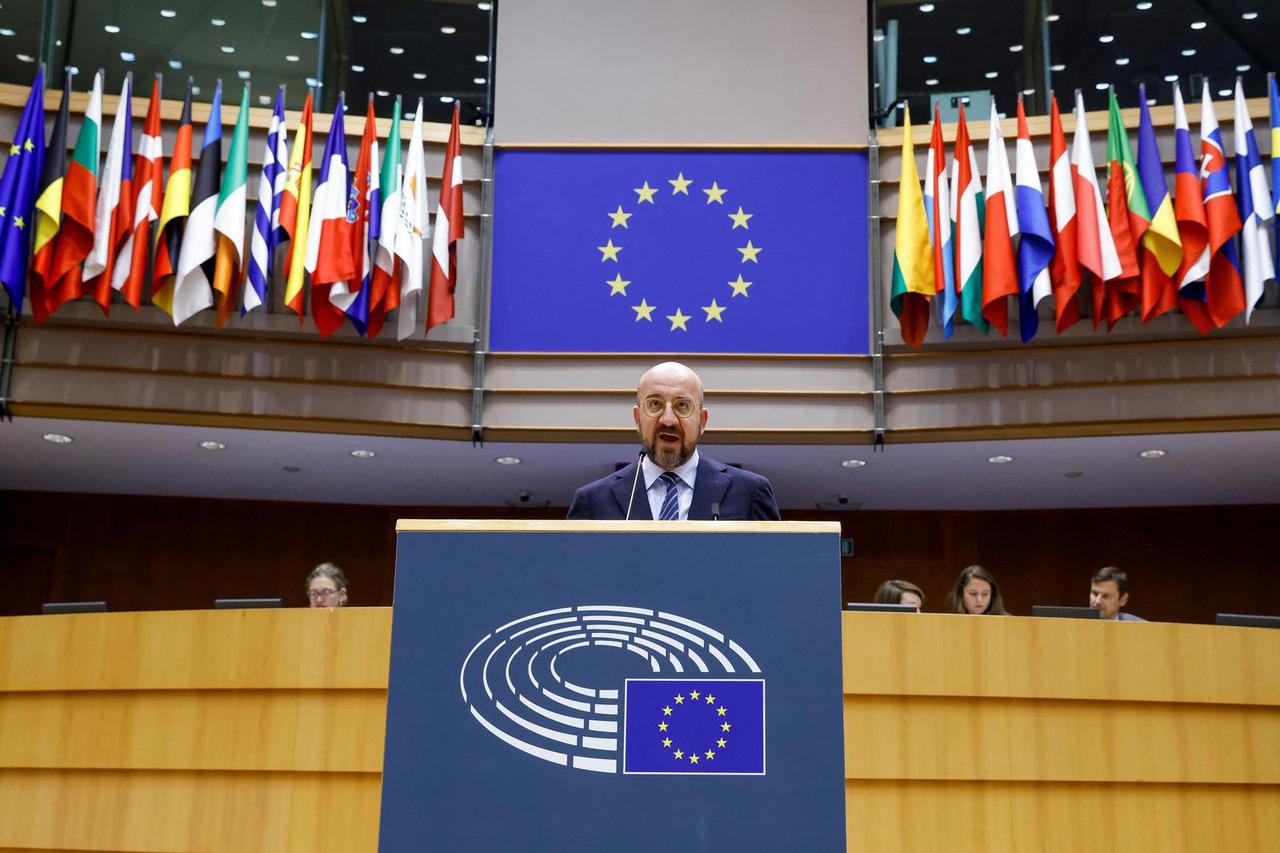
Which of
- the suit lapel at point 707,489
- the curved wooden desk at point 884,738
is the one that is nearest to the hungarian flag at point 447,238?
the curved wooden desk at point 884,738

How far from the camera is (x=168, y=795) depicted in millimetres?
5410

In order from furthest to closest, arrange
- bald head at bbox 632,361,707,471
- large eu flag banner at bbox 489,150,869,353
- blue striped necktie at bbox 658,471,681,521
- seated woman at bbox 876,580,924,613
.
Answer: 1. large eu flag banner at bbox 489,150,869,353
2. seated woman at bbox 876,580,924,613
3. blue striped necktie at bbox 658,471,681,521
4. bald head at bbox 632,361,707,471

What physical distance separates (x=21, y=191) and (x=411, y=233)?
239 cm

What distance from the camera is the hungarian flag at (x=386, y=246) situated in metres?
Result: 7.91

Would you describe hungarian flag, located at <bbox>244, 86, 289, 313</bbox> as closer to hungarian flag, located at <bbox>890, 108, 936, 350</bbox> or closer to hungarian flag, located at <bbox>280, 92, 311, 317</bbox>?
hungarian flag, located at <bbox>280, 92, 311, 317</bbox>

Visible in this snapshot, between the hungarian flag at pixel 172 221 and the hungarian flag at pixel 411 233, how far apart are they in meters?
1.37

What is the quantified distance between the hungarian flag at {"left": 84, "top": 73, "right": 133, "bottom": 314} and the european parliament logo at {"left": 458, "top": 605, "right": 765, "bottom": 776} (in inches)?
243

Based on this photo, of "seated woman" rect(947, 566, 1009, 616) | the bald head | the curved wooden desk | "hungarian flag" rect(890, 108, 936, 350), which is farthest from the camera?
"hungarian flag" rect(890, 108, 936, 350)

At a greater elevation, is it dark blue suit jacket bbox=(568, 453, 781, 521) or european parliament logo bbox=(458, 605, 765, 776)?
dark blue suit jacket bbox=(568, 453, 781, 521)

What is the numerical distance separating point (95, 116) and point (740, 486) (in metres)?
6.30

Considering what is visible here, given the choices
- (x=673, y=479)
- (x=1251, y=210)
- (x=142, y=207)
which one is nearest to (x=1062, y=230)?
(x=1251, y=210)

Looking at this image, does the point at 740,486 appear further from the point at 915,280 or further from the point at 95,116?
the point at 95,116

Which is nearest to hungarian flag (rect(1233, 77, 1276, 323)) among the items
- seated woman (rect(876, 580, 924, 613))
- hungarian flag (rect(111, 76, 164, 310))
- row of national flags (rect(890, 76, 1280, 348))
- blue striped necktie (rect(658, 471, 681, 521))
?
row of national flags (rect(890, 76, 1280, 348))

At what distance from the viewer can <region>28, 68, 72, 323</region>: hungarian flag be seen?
7.66 m
